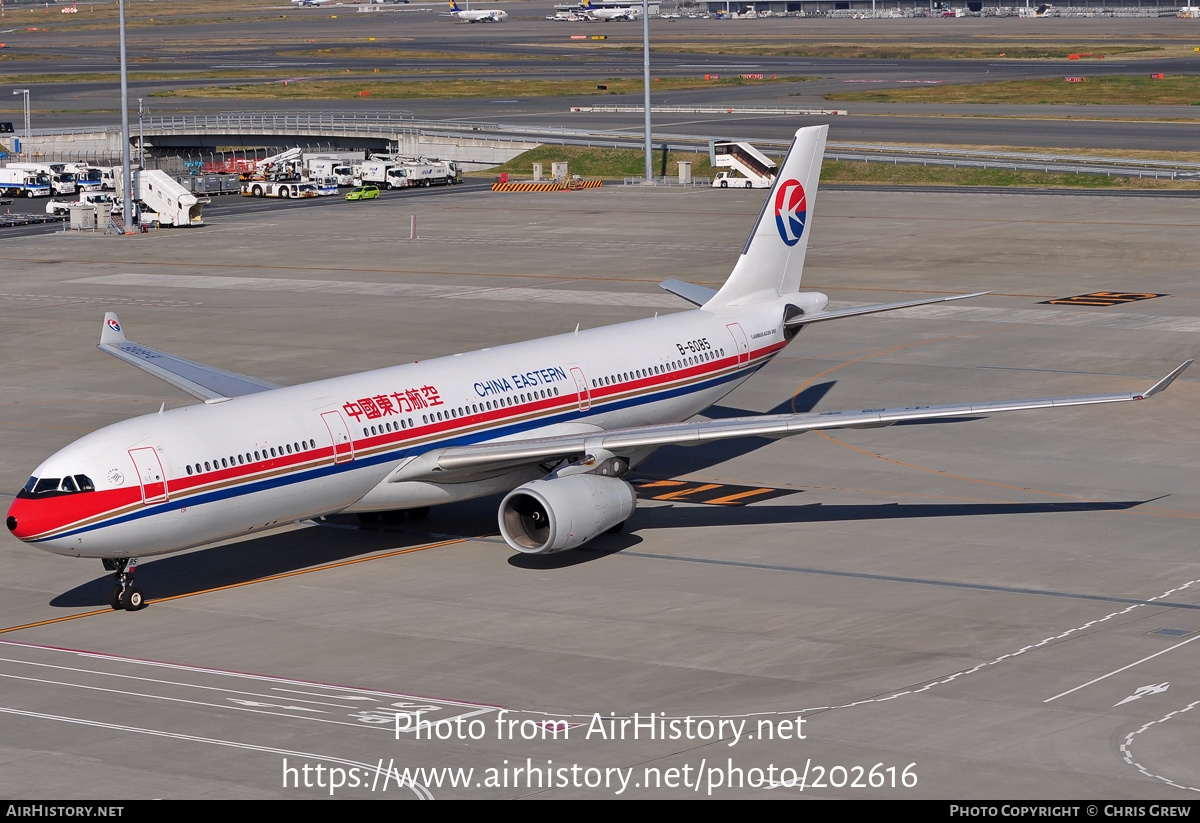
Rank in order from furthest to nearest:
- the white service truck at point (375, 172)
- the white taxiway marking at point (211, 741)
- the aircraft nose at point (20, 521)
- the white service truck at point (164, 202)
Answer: the white service truck at point (375, 172)
the white service truck at point (164, 202)
the aircraft nose at point (20, 521)
the white taxiway marking at point (211, 741)

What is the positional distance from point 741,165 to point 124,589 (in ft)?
311

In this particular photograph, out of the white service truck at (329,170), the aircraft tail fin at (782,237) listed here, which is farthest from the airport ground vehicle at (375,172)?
the aircraft tail fin at (782,237)

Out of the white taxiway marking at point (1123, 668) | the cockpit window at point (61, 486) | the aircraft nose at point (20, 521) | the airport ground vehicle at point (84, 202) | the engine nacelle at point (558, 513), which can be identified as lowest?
the white taxiway marking at point (1123, 668)

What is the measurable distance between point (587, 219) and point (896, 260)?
95.0 feet

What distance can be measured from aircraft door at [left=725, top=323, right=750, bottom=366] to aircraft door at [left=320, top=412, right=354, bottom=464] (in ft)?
43.7

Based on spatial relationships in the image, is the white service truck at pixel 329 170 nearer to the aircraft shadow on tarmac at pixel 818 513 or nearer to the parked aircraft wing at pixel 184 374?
the parked aircraft wing at pixel 184 374

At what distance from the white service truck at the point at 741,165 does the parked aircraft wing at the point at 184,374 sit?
80873 millimetres

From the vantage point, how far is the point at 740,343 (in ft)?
143

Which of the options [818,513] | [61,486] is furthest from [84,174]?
[61,486]

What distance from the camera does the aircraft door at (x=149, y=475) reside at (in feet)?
103

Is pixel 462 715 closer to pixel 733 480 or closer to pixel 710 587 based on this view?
pixel 710 587

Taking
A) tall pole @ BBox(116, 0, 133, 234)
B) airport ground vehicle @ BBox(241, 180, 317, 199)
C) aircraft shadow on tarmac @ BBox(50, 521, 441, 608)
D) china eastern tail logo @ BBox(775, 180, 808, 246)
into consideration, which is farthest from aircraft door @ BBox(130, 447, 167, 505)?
airport ground vehicle @ BBox(241, 180, 317, 199)

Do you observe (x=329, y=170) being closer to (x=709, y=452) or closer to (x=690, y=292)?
(x=690, y=292)

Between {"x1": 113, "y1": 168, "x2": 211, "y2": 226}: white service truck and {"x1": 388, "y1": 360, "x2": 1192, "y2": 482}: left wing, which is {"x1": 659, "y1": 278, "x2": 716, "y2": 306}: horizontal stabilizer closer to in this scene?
{"x1": 388, "y1": 360, "x2": 1192, "y2": 482}: left wing
